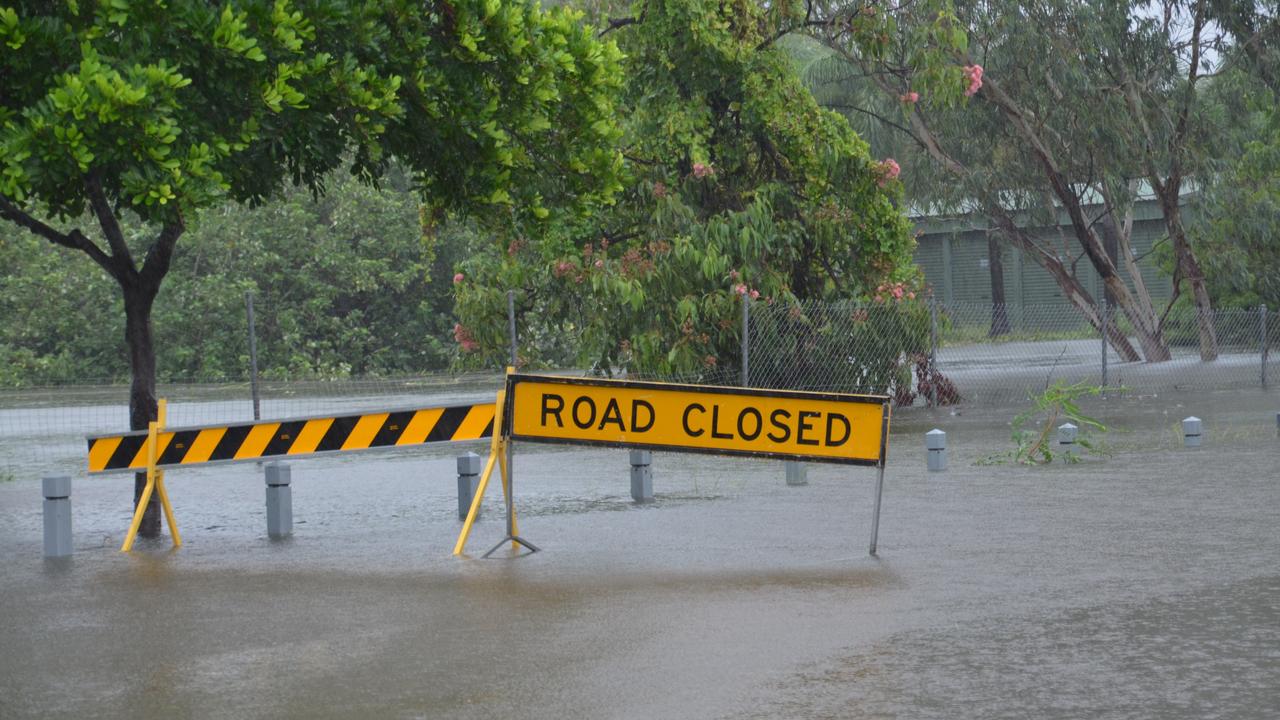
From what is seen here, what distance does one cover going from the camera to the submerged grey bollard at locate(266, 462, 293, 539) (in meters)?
12.4

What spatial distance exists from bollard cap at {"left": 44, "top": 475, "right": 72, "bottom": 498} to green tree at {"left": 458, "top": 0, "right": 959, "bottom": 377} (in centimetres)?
1099

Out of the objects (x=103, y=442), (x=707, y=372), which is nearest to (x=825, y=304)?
(x=707, y=372)

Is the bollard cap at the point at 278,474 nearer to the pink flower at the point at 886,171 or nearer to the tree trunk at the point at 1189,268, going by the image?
the pink flower at the point at 886,171

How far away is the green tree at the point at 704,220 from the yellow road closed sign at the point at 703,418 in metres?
10.6

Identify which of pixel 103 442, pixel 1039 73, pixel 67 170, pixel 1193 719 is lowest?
pixel 1193 719

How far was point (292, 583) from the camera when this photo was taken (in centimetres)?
1016

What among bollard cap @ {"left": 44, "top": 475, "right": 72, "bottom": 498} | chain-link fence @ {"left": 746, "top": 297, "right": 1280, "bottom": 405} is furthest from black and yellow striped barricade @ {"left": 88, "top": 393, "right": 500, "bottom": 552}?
chain-link fence @ {"left": 746, "top": 297, "right": 1280, "bottom": 405}

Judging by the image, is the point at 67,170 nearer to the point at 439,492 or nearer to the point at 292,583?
the point at 292,583

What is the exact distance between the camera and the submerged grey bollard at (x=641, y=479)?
546 inches

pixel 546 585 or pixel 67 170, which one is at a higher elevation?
pixel 67 170

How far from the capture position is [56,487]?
11.6 metres

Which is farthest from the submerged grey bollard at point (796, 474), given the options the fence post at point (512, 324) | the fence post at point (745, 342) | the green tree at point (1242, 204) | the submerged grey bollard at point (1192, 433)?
the green tree at point (1242, 204)

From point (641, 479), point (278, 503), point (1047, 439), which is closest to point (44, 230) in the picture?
point (278, 503)

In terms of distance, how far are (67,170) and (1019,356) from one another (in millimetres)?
32025
